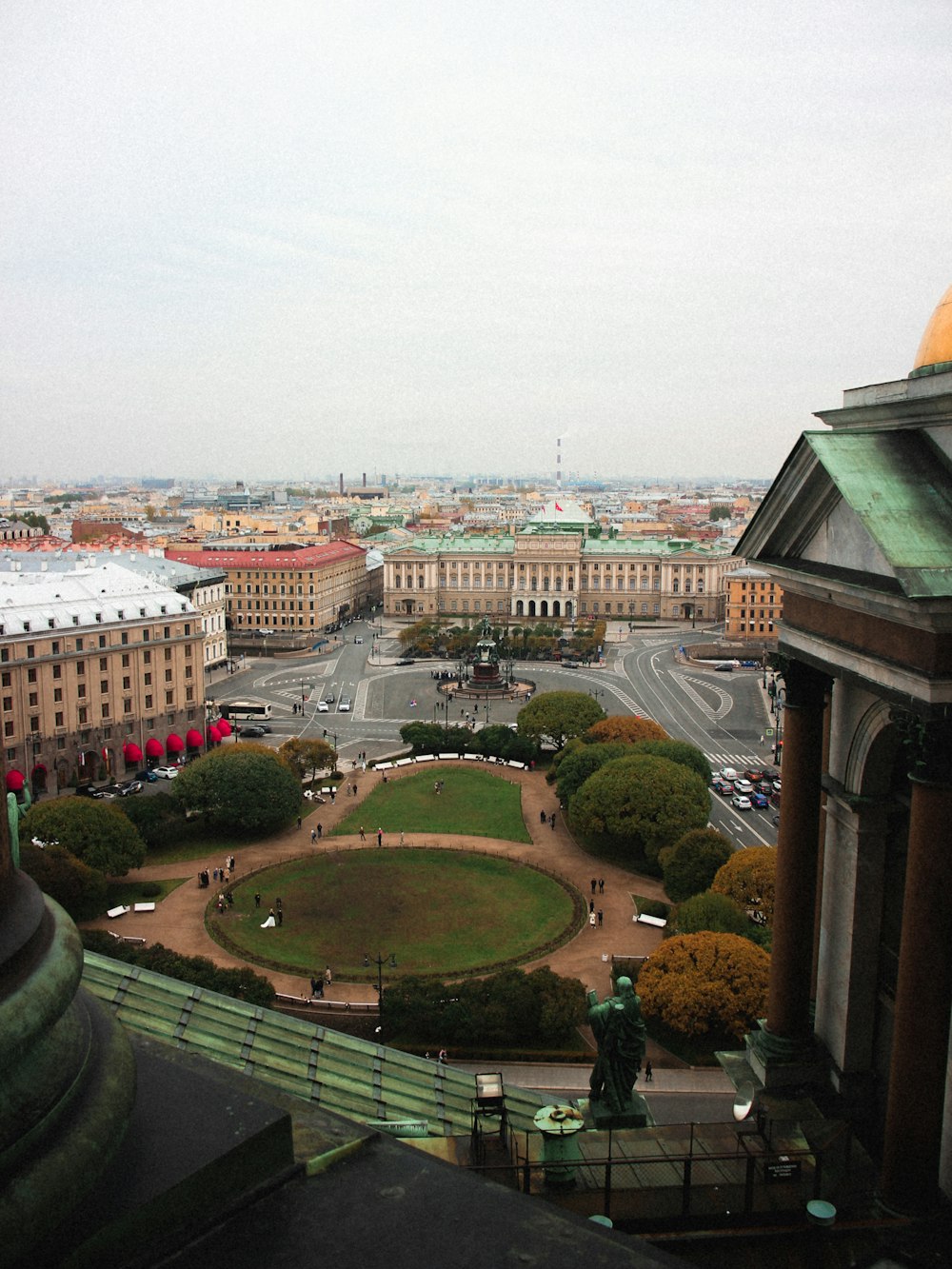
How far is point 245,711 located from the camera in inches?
3135

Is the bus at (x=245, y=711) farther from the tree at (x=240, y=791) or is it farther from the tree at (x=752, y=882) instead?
the tree at (x=752, y=882)

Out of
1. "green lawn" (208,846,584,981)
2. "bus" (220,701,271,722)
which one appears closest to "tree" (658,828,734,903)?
"green lawn" (208,846,584,981)

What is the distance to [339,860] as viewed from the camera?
48125 mm

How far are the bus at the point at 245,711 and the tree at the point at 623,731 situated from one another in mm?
28553

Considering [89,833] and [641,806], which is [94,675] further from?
[641,806]

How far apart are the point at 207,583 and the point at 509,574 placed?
6087cm

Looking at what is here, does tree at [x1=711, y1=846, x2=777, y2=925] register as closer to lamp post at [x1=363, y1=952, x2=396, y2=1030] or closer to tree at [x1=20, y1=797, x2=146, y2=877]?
lamp post at [x1=363, y1=952, x2=396, y2=1030]

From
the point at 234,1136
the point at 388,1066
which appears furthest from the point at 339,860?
the point at 234,1136

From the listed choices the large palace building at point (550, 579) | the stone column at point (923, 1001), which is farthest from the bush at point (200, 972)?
the large palace building at point (550, 579)

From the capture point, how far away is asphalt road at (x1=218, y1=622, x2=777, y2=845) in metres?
72.2

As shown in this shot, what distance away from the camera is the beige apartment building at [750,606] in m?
118

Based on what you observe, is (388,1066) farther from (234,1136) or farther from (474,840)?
(474,840)

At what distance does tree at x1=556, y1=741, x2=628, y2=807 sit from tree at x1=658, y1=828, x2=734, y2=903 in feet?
32.0

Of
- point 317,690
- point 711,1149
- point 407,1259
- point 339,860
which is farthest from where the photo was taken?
point 317,690
